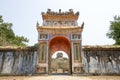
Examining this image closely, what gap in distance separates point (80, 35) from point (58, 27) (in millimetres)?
2219

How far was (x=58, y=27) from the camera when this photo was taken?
54.4 ft

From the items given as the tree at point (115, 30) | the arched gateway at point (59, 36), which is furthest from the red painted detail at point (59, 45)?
the tree at point (115, 30)

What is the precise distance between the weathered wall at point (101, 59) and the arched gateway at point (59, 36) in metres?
0.87

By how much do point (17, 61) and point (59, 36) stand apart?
4601 millimetres

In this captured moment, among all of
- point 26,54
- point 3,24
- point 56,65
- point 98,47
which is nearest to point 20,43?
point 3,24

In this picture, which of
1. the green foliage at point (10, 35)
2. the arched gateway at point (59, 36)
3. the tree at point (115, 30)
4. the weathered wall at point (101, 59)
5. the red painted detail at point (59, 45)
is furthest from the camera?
the green foliage at point (10, 35)

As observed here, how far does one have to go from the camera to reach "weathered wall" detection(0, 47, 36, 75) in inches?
622

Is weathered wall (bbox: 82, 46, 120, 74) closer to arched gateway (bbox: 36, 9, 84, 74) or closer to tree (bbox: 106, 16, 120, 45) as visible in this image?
arched gateway (bbox: 36, 9, 84, 74)

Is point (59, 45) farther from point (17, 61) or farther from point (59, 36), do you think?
point (17, 61)

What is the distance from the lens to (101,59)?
639 inches

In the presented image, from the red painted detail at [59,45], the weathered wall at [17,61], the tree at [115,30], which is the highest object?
the tree at [115,30]

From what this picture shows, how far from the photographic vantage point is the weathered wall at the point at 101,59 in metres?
15.8

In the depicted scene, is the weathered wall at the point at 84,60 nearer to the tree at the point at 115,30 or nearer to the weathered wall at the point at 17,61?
the weathered wall at the point at 17,61

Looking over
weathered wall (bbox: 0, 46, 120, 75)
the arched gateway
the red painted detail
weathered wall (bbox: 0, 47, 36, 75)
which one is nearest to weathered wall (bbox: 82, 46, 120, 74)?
weathered wall (bbox: 0, 46, 120, 75)
